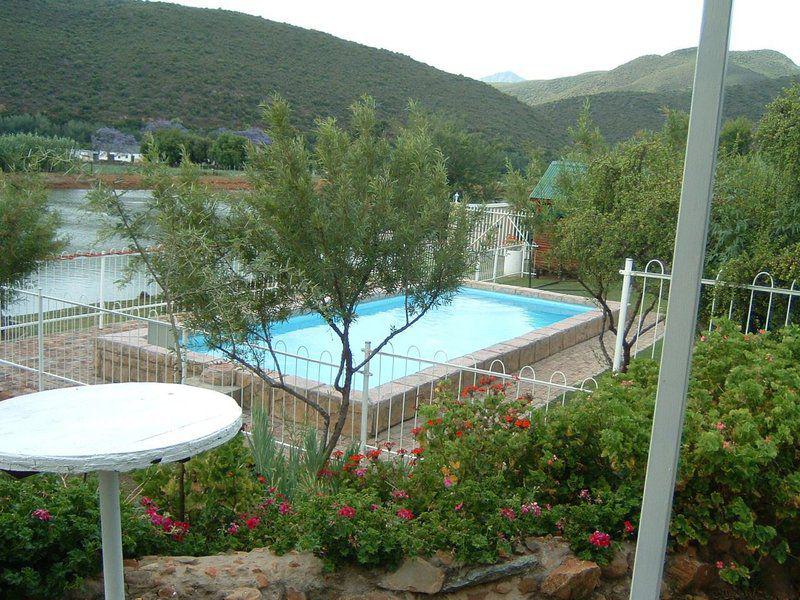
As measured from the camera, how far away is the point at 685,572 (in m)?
3.55

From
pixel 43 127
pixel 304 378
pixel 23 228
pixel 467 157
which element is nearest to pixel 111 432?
pixel 304 378

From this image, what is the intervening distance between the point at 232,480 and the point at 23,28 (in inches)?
1076

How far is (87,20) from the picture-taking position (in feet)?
95.9

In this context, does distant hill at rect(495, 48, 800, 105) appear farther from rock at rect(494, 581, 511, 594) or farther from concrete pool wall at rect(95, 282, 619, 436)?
concrete pool wall at rect(95, 282, 619, 436)

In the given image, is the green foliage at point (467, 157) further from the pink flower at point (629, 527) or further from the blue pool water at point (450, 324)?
the pink flower at point (629, 527)

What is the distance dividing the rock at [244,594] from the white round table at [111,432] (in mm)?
508

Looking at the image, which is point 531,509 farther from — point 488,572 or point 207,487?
point 207,487

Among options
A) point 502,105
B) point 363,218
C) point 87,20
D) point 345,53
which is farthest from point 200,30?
point 363,218

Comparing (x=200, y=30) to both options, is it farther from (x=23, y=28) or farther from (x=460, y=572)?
(x=460, y=572)

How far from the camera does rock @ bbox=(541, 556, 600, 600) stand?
11.3 ft

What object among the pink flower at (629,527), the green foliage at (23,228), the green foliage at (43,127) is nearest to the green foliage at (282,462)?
the pink flower at (629,527)

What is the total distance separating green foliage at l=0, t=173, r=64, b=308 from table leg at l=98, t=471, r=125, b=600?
690cm

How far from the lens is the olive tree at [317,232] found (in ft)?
17.4

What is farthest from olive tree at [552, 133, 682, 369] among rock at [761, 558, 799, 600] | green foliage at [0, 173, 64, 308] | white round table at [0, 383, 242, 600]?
green foliage at [0, 173, 64, 308]
